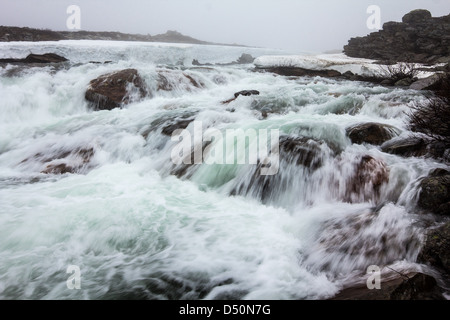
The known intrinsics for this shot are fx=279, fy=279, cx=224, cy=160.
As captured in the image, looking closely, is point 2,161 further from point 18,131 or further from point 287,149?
point 287,149

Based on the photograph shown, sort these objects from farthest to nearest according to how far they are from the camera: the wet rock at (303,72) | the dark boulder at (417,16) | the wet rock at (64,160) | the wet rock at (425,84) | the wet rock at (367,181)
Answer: the dark boulder at (417,16)
the wet rock at (303,72)
the wet rock at (425,84)
the wet rock at (64,160)
the wet rock at (367,181)

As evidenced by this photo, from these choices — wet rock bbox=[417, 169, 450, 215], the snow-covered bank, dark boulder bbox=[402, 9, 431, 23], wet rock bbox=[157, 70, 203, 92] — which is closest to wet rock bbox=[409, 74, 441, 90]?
the snow-covered bank

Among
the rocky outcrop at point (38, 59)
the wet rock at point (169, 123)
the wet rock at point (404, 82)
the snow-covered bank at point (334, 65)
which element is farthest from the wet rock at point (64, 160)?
the snow-covered bank at point (334, 65)

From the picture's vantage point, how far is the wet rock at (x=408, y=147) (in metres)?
4.53

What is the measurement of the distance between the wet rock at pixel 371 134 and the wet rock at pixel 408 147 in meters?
0.25

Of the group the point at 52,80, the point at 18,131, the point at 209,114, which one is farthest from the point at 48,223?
the point at 52,80

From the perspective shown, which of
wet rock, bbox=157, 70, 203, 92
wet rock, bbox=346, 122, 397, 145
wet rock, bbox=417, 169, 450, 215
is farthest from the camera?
wet rock, bbox=157, 70, 203, 92

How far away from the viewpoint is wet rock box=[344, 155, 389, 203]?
12.9 feet

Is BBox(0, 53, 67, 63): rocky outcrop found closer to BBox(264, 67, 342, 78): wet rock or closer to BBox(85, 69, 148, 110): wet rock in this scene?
BBox(85, 69, 148, 110): wet rock

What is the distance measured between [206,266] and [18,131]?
24.2 ft

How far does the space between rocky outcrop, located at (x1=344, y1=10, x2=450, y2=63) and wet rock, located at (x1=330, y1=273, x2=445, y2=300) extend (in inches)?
966

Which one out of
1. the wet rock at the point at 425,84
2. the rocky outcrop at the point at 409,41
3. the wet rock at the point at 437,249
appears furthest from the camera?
the rocky outcrop at the point at 409,41

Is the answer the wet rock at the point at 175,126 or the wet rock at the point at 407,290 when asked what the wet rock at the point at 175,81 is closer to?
the wet rock at the point at 175,126
